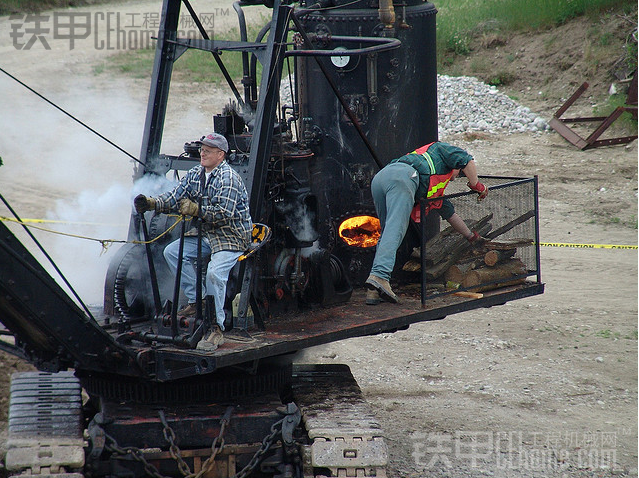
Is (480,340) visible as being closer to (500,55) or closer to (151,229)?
(151,229)

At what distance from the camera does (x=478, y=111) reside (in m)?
21.1

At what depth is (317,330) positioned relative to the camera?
6230 millimetres

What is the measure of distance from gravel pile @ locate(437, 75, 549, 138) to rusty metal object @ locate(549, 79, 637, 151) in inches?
18.9

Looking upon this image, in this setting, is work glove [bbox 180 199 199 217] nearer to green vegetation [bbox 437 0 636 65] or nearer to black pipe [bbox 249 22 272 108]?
black pipe [bbox 249 22 272 108]

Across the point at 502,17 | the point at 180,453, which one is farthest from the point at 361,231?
the point at 502,17

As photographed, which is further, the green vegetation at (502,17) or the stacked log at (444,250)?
the green vegetation at (502,17)

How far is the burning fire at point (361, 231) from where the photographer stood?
7.25 meters

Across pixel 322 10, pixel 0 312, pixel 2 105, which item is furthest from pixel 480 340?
pixel 2 105

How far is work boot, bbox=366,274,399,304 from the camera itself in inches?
265

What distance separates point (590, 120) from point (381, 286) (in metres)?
13.7

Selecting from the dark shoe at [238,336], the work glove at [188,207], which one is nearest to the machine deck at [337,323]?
the dark shoe at [238,336]

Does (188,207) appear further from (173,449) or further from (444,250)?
(444,250)

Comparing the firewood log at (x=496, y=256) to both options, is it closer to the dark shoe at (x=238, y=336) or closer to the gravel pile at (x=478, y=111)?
the dark shoe at (x=238, y=336)

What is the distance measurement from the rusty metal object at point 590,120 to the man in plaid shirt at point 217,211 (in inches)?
543
